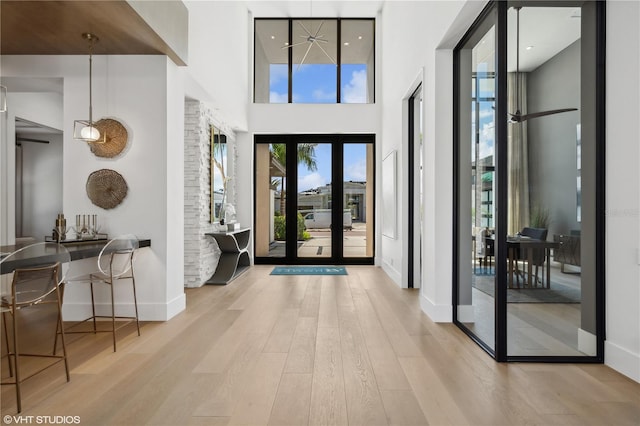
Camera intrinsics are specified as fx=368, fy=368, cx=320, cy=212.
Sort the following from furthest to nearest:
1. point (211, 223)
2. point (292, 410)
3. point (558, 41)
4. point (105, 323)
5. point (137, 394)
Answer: point (211, 223), point (105, 323), point (558, 41), point (137, 394), point (292, 410)

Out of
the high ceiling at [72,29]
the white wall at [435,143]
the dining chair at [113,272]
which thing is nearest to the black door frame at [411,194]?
the white wall at [435,143]

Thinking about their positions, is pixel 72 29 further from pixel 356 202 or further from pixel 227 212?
pixel 356 202

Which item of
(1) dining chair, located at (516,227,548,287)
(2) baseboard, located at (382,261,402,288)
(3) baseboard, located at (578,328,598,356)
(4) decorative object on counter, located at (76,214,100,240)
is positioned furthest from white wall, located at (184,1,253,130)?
(3) baseboard, located at (578,328,598,356)

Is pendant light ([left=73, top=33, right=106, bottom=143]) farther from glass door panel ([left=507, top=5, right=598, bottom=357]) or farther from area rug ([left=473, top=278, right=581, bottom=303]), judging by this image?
area rug ([left=473, top=278, right=581, bottom=303])

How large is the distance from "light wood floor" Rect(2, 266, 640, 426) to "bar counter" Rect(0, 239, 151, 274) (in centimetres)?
73

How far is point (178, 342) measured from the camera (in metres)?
2.97

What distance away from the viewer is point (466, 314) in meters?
3.36

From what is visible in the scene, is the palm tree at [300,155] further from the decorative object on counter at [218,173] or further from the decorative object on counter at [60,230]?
the decorative object on counter at [60,230]

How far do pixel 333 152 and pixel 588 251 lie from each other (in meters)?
5.27

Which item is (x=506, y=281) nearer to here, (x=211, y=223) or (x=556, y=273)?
(x=556, y=273)

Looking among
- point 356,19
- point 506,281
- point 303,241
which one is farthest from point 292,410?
point 356,19

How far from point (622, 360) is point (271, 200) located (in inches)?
233

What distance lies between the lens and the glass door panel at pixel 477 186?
289cm

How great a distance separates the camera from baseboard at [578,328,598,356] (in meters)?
2.54
